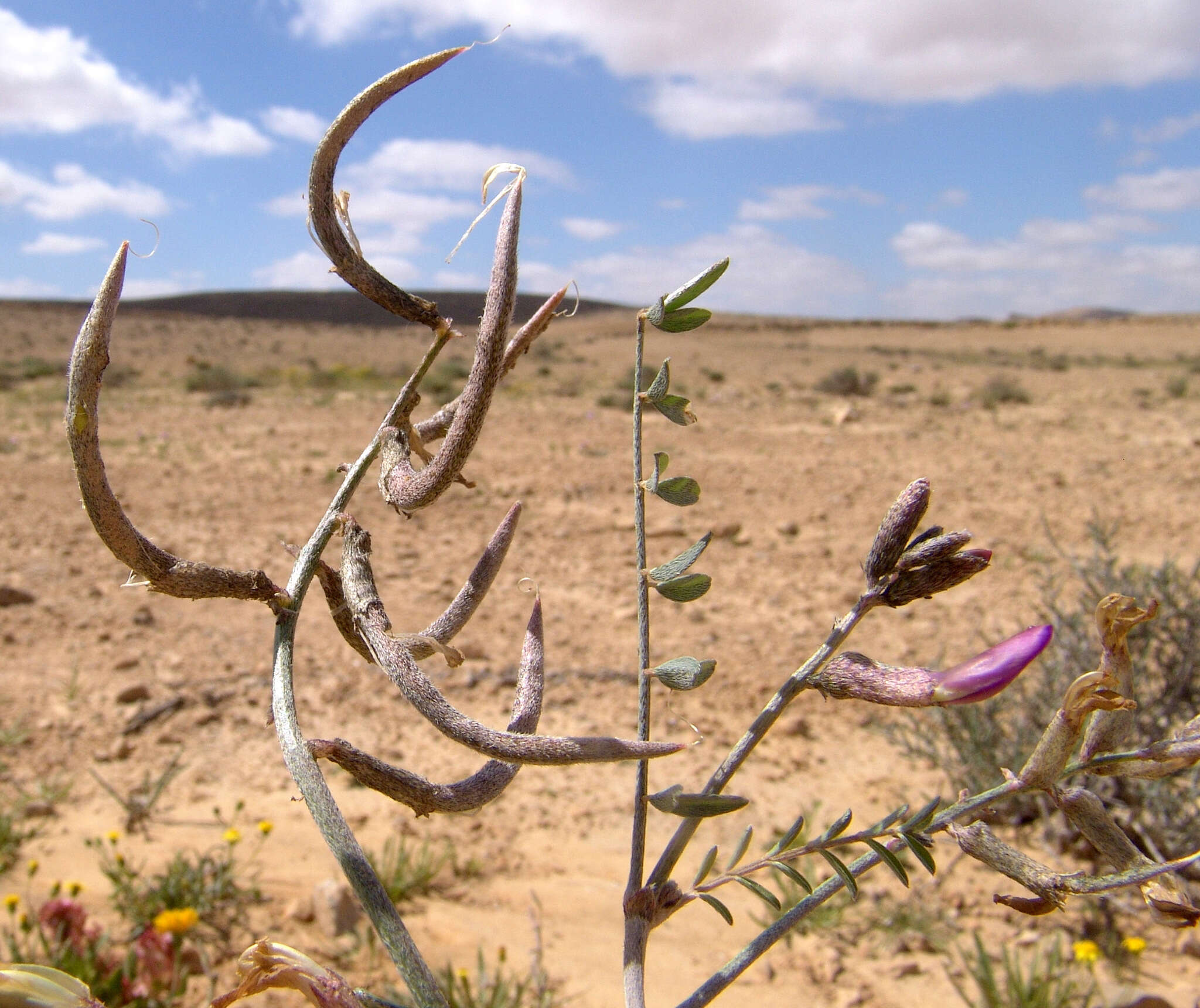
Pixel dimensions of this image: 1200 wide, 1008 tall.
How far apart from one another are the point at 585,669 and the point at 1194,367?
2031cm

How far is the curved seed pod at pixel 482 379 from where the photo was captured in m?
0.52

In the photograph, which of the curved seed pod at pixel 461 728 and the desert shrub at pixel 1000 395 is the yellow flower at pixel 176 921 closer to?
the curved seed pod at pixel 461 728

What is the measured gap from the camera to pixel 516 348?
23.8 inches

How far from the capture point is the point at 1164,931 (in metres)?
2.38

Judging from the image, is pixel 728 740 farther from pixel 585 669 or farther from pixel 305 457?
pixel 305 457

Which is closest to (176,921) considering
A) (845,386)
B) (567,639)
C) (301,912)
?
(301,912)

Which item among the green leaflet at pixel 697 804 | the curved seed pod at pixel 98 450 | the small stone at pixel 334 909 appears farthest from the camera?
the small stone at pixel 334 909

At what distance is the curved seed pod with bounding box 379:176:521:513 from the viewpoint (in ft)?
1.71

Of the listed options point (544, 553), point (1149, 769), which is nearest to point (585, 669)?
point (544, 553)

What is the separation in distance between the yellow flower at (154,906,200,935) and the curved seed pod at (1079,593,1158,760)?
2069 millimetres

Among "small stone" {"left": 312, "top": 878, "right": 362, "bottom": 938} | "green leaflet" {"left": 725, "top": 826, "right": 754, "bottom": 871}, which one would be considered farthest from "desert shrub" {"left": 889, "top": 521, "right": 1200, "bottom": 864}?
"green leaflet" {"left": 725, "top": 826, "right": 754, "bottom": 871}

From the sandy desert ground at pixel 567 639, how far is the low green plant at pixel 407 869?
0.21 feet

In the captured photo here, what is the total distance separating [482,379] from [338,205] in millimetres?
169

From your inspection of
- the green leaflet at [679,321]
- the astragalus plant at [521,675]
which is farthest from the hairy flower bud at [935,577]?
the green leaflet at [679,321]
